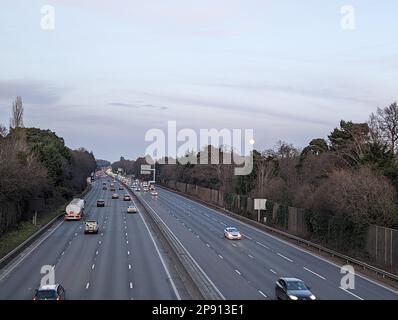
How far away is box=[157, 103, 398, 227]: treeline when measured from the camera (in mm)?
41375

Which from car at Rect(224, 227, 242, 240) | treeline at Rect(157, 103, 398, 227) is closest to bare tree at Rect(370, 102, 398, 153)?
treeline at Rect(157, 103, 398, 227)

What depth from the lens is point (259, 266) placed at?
34688 mm

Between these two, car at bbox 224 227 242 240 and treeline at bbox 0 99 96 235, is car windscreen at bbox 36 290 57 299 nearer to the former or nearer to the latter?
car at bbox 224 227 242 240

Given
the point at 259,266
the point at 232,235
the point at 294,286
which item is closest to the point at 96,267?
the point at 259,266

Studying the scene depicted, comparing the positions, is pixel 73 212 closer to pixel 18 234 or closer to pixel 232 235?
pixel 18 234

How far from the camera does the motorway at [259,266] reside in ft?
87.1

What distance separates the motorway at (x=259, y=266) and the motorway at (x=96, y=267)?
296 cm

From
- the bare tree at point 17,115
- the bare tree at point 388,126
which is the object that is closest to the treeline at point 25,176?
the bare tree at point 17,115

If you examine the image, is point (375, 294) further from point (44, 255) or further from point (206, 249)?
point (44, 255)

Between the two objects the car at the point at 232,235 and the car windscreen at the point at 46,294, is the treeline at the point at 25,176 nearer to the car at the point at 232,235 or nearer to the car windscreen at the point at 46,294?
the car at the point at 232,235

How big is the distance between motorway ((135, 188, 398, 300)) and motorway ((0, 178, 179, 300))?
2962 millimetres

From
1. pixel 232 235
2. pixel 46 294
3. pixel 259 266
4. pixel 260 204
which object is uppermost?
pixel 260 204

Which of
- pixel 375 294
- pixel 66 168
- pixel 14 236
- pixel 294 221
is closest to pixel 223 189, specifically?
pixel 66 168

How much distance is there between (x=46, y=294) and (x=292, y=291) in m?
9.98
